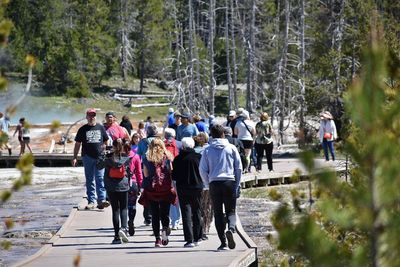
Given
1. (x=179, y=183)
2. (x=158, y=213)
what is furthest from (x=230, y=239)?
(x=158, y=213)

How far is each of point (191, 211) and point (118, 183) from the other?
110cm

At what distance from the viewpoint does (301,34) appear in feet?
177

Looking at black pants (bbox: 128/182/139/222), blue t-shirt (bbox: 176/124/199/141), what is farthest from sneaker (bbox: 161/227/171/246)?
blue t-shirt (bbox: 176/124/199/141)

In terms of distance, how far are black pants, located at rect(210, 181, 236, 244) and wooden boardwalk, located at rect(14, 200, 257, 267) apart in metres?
0.34

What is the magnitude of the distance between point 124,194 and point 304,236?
10.1 m

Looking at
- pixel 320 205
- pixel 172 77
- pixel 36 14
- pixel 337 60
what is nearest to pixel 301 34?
pixel 337 60

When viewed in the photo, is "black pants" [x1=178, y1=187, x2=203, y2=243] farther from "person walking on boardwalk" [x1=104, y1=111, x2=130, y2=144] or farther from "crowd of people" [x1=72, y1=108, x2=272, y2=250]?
"person walking on boardwalk" [x1=104, y1=111, x2=130, y2=144]

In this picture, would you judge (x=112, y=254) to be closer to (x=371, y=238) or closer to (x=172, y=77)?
(x=371, y=238)

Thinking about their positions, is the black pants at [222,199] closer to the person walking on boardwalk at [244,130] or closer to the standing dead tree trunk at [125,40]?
the person walking on boardwalk at [244,130]

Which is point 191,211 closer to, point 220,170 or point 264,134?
point 220,170

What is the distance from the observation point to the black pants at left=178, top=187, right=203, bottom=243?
14.0m

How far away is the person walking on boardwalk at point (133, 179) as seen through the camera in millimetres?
15227

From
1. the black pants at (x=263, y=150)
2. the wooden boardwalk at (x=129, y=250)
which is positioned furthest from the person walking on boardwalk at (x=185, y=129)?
the black pants at (x=263, y=150)

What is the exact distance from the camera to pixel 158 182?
14.2 metres
